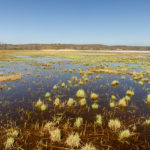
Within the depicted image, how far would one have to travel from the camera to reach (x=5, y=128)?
5742 millimetres

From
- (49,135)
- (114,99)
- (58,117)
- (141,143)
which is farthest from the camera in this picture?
(114,99)

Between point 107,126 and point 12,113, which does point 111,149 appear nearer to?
point 107,126

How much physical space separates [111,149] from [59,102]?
5.33m

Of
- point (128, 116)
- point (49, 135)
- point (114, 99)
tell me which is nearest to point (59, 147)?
point (49, 135)

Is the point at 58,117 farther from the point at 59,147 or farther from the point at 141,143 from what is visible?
the point at 141,143

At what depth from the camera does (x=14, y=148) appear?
182 inches

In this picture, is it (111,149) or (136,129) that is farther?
(136,129)

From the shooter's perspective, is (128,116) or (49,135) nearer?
(49,135)

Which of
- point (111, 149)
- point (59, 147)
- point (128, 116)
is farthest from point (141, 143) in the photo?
point (59, 147)

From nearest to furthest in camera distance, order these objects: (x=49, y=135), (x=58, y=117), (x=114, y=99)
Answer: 1. (x=49, y=135)
2. (x=58, y=117)
3. (x=114, y=99)

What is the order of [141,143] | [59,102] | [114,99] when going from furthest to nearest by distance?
[114,99]
[59,102]
[141,143]

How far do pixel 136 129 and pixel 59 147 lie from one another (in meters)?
4.25

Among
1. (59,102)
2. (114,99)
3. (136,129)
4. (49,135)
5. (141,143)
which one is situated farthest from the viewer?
(114,99)

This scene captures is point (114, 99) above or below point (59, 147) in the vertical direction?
above
